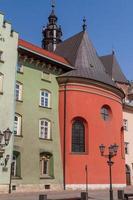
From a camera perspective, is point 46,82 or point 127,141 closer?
point 46,82

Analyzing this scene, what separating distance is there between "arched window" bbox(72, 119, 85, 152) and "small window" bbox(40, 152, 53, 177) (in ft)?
8.77

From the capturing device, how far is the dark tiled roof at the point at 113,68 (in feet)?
172

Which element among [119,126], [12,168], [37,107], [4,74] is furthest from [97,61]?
[12,168]

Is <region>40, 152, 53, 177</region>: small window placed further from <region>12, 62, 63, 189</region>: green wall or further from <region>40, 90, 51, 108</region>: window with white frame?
<region>40, 90, 51, 108</region>: window with white frame

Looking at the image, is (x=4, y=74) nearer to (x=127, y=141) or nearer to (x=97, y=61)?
(x=97, y=61)

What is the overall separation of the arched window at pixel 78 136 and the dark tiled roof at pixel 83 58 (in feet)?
15.5

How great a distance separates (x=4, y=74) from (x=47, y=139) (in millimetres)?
7245

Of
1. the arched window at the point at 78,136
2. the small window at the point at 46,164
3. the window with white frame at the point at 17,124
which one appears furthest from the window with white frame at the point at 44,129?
the arched window at the point at 78,136

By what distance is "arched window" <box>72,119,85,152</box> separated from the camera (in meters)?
31.7

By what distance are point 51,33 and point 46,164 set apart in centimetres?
4258

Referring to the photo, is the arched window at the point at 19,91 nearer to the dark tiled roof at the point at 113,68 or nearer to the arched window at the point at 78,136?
the arched window at the point at 78,136

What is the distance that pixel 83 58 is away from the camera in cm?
3616

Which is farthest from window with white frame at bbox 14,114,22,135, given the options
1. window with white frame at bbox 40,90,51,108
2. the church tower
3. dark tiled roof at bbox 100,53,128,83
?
the church tower

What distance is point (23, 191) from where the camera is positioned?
88.5 ft
